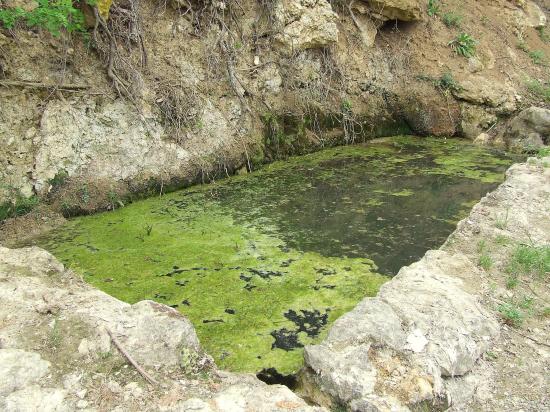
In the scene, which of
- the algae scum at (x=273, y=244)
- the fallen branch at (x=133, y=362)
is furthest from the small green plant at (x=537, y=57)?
the fallen branch at (x=133, y=362)

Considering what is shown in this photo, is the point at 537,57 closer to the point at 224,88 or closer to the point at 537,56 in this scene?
the point at 537,56

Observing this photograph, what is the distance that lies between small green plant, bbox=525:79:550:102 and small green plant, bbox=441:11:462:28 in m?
1.83

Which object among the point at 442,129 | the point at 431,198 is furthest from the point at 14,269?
the point at 442,129

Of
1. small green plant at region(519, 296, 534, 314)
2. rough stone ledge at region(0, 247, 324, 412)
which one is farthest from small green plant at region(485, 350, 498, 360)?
rough stone ledge at region(0, 247, 324, 412)

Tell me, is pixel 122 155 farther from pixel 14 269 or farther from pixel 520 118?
pixel 520 118

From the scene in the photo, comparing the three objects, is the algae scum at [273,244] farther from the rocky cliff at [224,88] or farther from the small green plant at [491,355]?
the small green plant at [491,355]

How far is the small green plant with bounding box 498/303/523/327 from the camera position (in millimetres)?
3221

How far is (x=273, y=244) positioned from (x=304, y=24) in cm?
432

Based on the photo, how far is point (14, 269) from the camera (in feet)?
11.0

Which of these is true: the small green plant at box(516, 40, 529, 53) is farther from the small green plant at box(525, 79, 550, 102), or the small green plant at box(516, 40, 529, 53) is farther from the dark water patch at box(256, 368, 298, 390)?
the dark water patch at box(256, 368, 298, 390)

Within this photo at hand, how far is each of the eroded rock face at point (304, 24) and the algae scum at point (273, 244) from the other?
6.16 ft

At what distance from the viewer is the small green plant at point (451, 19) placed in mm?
10016

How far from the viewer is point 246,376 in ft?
9.04

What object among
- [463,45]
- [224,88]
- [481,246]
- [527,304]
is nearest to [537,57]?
[463,45]
